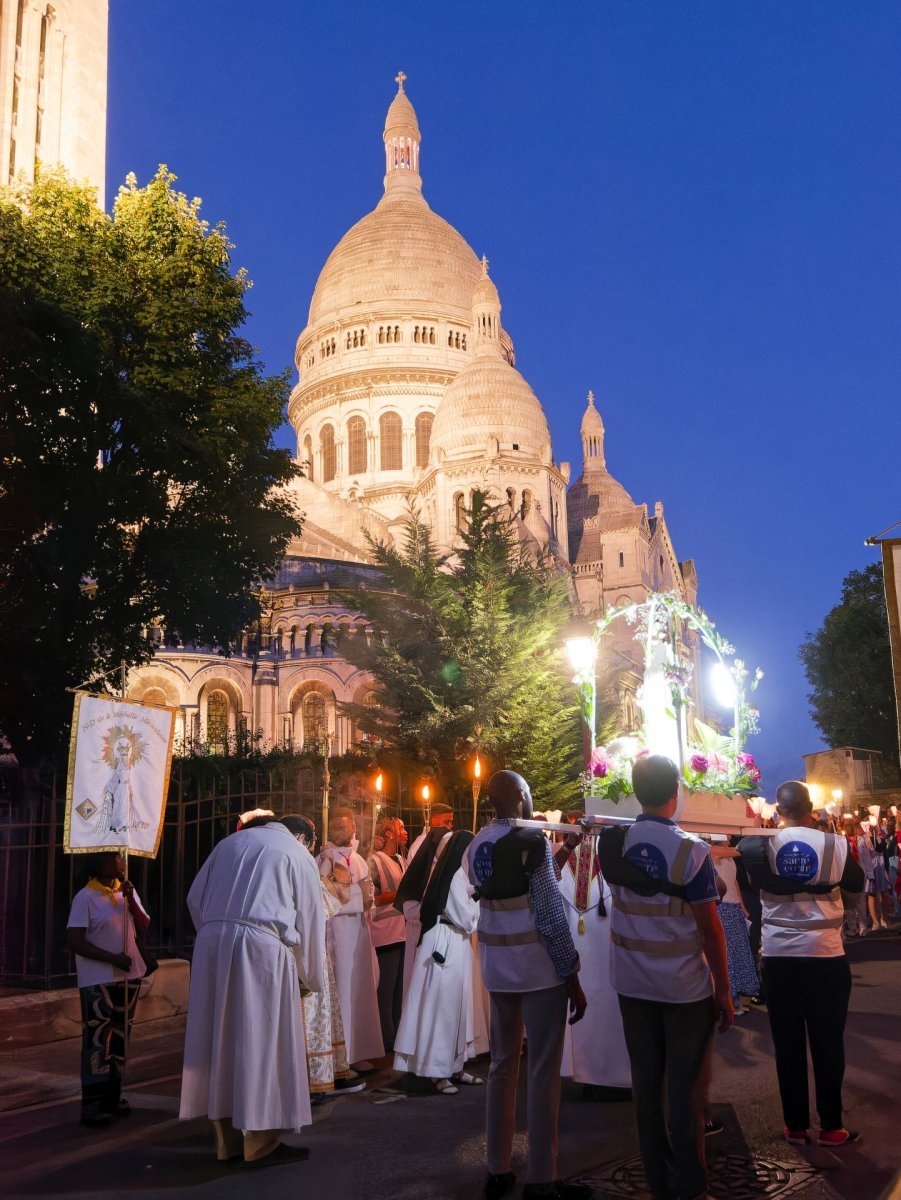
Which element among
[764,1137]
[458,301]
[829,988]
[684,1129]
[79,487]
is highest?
[458,301]

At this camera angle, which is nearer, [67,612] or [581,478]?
[67,612]

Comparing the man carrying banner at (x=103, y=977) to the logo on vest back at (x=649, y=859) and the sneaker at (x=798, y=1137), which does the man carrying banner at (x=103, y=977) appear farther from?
the sneaker at (x=798, y=1137)

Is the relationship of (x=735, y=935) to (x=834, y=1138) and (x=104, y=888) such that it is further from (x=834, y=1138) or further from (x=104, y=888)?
(x=104, y=888)

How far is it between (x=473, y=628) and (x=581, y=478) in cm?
5835

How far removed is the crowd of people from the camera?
4992mm

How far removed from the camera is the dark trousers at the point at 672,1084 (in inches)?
188

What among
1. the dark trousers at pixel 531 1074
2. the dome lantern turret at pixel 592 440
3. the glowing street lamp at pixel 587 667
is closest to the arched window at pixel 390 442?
the dome lantern turret at pixel 592 440

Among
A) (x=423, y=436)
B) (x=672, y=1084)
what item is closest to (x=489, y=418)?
(x=423, y=436)

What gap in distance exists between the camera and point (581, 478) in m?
79.0

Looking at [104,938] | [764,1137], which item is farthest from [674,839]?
[104,938]

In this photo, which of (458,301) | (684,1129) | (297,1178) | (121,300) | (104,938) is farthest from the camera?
(458,301)

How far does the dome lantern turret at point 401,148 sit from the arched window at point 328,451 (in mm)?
22081

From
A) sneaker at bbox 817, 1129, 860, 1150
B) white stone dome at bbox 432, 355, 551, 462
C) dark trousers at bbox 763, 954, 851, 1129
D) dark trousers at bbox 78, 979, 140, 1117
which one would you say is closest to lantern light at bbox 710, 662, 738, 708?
dark trousers at bbox 763, 954, 851, 1129

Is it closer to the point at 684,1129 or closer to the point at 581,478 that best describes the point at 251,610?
the point at 684,1129
